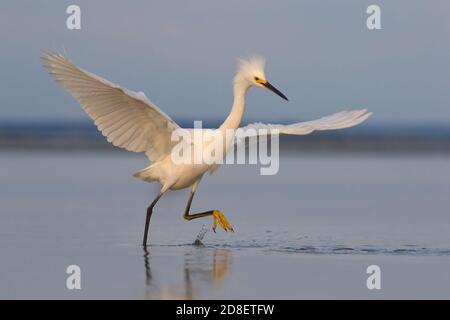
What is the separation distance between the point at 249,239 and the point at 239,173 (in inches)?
393

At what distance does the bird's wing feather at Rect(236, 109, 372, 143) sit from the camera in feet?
44.8

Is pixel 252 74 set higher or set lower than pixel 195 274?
higher

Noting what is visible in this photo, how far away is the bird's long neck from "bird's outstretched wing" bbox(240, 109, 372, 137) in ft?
1.81

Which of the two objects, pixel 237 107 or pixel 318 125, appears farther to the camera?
pixel 318 125

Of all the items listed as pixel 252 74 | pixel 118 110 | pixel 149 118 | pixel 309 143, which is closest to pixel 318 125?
pixel 252 74

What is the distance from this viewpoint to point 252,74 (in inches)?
515

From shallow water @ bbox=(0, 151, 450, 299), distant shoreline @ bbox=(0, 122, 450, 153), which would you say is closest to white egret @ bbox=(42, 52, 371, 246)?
shallow water @ bbox=(0, 151, 450, 299)

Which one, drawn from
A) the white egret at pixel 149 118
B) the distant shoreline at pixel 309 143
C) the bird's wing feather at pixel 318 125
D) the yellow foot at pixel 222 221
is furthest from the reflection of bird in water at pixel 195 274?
the distant shoreline at pixel 309 143

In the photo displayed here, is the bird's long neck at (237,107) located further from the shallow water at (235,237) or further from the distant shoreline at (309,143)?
the distant shoreline at (309,143)

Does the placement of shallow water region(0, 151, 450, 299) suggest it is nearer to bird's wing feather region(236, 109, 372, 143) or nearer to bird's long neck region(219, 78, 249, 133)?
bird's wing feather region(236, 109, 372, 143)

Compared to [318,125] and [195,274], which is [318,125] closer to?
[318,125]

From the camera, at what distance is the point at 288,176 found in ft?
76.4

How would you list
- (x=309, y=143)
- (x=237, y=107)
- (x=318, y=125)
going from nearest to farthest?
(x=237, y=107), (x=318, y=125), (x=309, y=143)

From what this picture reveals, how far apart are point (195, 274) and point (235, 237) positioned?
3.04m
